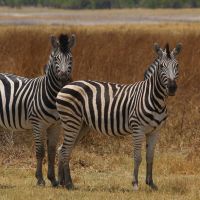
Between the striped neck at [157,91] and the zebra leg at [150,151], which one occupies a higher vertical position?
the striped neck at [157,91]

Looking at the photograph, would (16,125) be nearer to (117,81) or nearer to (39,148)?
(39,148)

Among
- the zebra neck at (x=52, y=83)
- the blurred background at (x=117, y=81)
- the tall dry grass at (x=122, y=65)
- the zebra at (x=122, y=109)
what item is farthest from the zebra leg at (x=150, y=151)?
the tall dry grass at (x=122, y=65)

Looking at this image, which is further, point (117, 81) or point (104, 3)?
point (104, 3)

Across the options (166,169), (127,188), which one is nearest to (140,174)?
(166,169)

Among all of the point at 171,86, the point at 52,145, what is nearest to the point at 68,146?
the point at 52,145

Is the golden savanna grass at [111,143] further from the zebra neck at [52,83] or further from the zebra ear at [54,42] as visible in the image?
the zebra ear at [54,42]

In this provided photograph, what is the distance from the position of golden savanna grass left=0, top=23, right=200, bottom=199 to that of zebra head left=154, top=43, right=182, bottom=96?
120 centimetres

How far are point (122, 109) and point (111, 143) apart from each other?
8.56 feet

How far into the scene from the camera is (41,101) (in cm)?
807

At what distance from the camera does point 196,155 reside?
964 cm

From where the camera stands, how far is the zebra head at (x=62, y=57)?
7824 millimetres

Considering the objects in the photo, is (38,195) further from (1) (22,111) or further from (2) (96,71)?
(2) (96,71)

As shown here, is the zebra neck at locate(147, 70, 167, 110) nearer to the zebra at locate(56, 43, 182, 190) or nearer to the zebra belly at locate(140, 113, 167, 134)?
the zebra at locate(56, 43, 182, 190)

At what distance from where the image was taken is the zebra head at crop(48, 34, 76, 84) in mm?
7824
